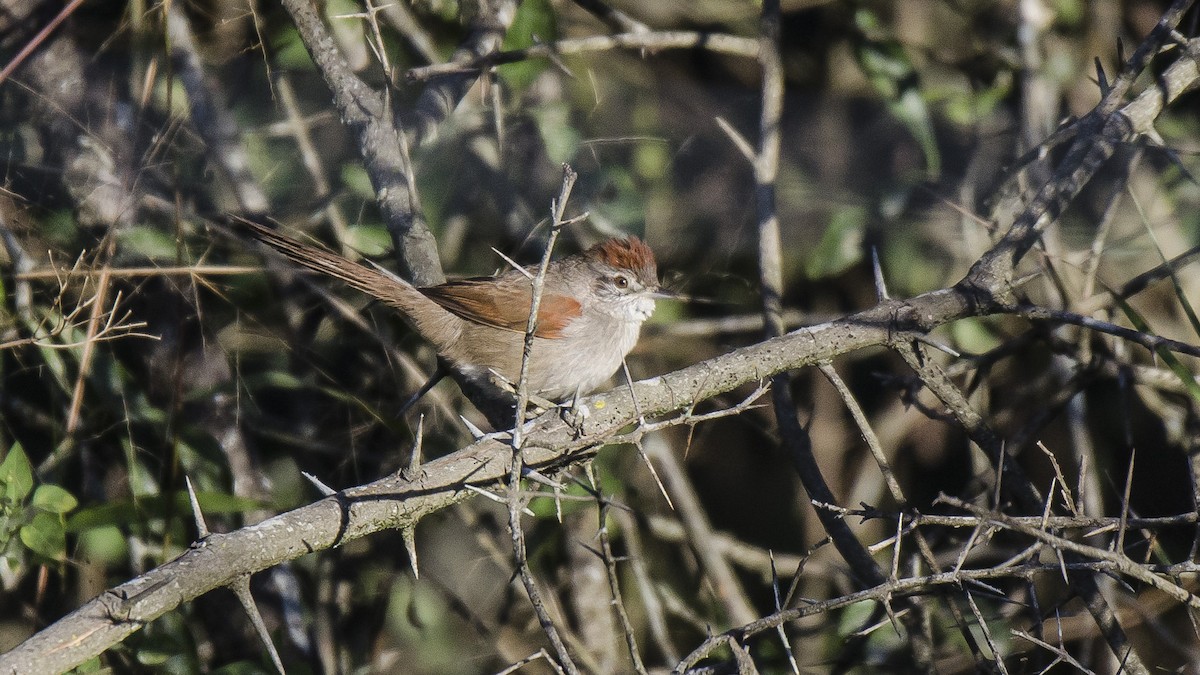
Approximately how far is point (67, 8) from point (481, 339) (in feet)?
6.45

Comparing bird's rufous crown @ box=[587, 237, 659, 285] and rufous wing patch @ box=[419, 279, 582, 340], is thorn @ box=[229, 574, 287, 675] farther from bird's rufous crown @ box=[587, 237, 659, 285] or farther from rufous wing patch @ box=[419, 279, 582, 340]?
bird's rufous crown @ box=[587, 237, 659, 285]

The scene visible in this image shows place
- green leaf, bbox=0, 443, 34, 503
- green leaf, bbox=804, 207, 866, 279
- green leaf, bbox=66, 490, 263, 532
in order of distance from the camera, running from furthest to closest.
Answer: green leaf, bbox=804, 207, 866, 279 → green leaf, bbox=66, 490, 263, 532 → green leaf, bbox=0, 443, 34, 503

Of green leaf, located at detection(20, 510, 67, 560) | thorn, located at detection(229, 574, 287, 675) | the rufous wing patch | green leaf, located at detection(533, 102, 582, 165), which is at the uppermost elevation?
green leaf, located at detection(533, 102, 582, 165)

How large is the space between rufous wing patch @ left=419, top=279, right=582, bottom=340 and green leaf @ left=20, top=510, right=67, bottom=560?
150 centimetres

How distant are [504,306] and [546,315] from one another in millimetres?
191

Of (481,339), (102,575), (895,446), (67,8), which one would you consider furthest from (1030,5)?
(102,575)

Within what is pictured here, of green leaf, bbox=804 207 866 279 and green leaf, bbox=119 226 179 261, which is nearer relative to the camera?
green leaf, bbox=119 226 179 261

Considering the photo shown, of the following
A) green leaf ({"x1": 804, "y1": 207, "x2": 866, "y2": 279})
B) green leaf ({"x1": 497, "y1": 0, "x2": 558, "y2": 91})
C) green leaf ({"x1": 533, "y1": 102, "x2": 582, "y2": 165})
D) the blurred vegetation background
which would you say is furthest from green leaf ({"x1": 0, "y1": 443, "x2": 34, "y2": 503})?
green leaf ({"x1": 804, "y1": 207, "x2": 866, "y2": 279})

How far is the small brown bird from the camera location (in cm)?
394

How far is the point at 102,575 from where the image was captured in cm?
392

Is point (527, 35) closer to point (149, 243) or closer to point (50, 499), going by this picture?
point (149, 243)

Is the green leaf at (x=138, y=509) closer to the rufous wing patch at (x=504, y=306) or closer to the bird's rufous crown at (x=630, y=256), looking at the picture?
the rufous wing patch at (x=504, y=306)

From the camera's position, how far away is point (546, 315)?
422 centimetres

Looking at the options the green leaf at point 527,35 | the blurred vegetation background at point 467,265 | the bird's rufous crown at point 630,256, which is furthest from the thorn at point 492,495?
the green leaf at point 527,35
